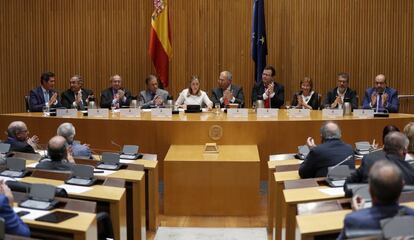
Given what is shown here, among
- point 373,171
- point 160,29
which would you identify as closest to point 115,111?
point 160,29

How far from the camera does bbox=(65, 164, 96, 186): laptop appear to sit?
4355 mm

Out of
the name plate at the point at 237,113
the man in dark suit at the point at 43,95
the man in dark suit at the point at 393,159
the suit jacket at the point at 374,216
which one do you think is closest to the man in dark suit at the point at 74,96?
the man in dark suit at the point at 43,95

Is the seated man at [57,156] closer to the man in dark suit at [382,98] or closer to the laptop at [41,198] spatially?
the laptop at [41,198]

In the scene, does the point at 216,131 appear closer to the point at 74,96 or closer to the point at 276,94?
the point at 276,94

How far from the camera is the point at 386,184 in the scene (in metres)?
2.70

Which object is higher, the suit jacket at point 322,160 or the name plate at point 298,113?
the name plate at point 298,113

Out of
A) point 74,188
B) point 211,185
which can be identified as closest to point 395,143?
point 74,188

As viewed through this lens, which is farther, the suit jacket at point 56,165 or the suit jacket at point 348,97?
the suit jacket at point 348,97

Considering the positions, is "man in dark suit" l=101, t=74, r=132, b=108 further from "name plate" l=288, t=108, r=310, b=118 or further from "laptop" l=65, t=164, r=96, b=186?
"laptop" l=65, t=164, r=96, b=186

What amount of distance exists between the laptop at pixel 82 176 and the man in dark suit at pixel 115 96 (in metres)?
4.02

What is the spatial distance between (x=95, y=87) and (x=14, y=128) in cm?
474

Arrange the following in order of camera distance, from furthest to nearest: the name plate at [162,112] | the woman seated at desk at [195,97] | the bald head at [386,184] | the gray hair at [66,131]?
the woman seated at desk at [195,97]
the name plate at [162,112]
the gray hair at [66,131]
the bald head at [386,184]

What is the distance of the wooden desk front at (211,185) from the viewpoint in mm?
6148

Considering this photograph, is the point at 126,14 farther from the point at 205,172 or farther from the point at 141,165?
the point at 141,165
